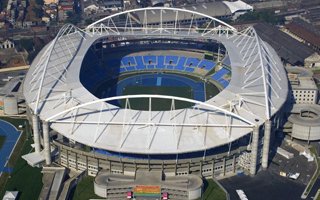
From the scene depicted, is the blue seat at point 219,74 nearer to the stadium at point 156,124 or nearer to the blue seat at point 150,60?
the stadium at point 156,124

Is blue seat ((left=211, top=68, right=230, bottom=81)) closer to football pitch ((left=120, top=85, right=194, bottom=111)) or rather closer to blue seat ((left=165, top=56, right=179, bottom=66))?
football pitch ((left=120, top=85, right=194, bottom=111))

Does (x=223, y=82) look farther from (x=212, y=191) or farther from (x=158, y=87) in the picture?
(x=212, y=191)

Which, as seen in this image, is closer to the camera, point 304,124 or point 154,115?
point 154,115

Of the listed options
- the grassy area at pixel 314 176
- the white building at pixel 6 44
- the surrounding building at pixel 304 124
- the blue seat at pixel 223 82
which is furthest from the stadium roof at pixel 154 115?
the white building at pixel 6 44

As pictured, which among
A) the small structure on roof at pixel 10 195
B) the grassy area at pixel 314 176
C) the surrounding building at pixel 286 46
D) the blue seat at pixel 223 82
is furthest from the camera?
the surrounding building at pixel 286 46

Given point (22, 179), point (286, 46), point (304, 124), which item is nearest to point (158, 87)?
point (304, 124)

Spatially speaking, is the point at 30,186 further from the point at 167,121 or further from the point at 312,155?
the point at 312,155

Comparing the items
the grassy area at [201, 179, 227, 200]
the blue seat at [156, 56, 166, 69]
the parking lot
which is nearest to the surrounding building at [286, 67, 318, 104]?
the parking lot
